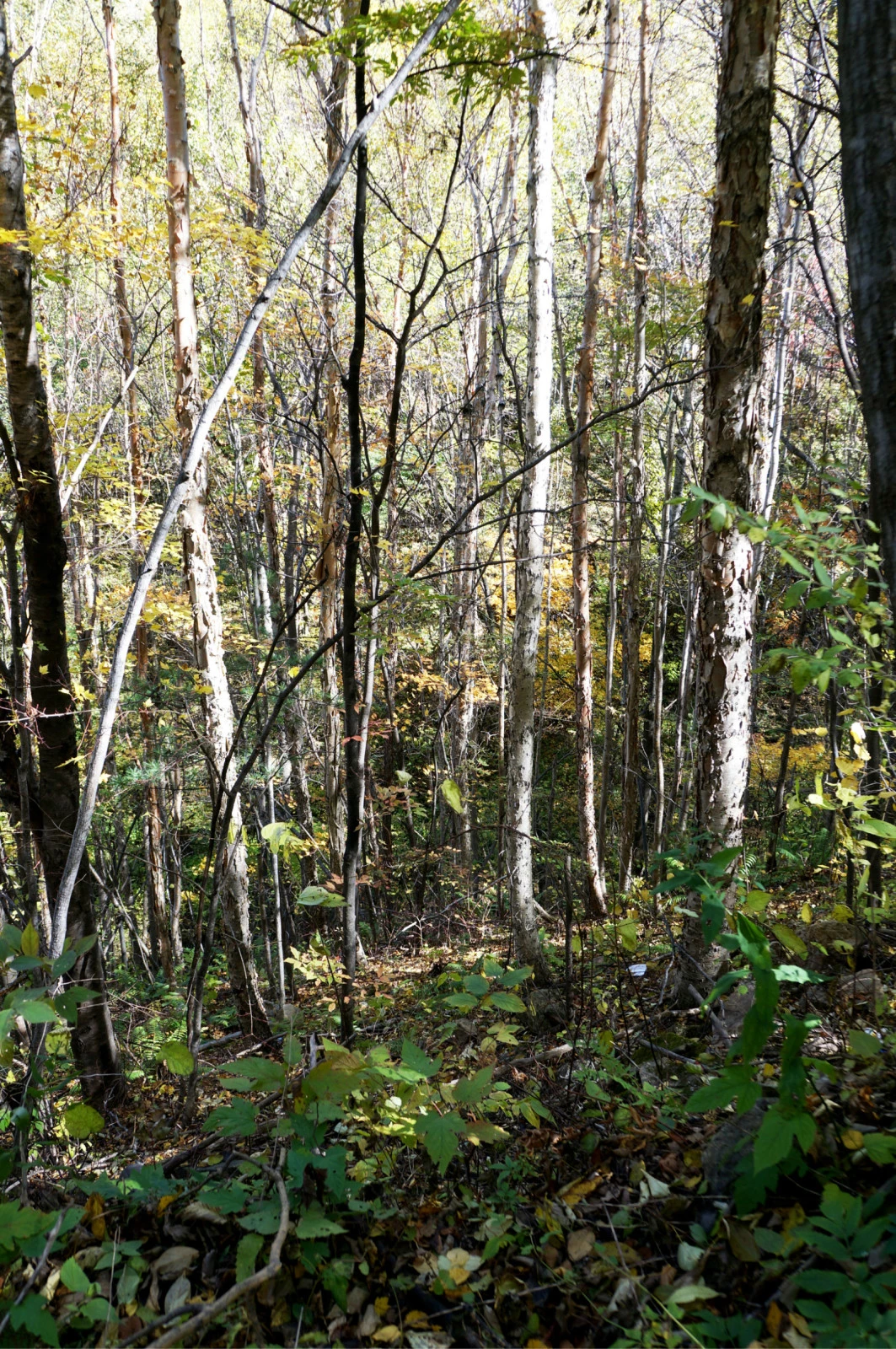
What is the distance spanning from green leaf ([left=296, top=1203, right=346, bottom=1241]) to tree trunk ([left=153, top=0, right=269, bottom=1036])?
4154 mm

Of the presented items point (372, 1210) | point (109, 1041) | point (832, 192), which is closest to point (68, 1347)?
point (372, 1210)

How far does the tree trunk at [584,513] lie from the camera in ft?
23.5

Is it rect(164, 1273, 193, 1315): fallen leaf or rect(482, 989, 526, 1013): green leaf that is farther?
rect(482, 989, 526, 1013): green leaf

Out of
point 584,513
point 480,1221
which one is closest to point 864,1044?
point 480,1221

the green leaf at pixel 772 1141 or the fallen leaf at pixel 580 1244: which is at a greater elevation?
the green leaf at pixel 772 1141

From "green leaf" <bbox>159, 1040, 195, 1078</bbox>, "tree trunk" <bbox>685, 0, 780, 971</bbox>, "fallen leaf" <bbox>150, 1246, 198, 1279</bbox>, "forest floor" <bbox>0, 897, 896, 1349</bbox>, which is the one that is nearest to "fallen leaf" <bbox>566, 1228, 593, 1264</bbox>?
"forest floor" <bbox>0, 897, 896, 1349</bbox>

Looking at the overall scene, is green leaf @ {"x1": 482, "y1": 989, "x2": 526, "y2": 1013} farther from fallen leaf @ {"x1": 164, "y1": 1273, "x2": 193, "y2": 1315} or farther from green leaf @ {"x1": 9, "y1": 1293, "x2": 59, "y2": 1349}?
green leaf @ {"x1": 9, "y1": 1293, "x2": 59, "y2": 1349}

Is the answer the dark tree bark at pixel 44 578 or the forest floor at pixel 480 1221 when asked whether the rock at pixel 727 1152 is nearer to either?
the forest floor at pixel 480 1221

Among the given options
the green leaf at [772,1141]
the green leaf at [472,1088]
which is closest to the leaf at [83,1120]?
the green leaf at [472,1088]

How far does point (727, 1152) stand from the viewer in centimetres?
180

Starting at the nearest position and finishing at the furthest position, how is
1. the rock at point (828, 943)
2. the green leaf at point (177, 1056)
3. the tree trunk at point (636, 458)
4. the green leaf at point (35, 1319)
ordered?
1. the green leaf at point (35, 1319)
2. the green leaf at point (177, 1056)
3. the rock at point (828, 943)
4. the tree trunk at point (636, 458)

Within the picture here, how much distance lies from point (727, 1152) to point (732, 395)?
9.64 feet

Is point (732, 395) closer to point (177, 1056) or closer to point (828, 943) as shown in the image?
point (828, 943)

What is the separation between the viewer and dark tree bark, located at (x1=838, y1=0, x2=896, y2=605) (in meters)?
1.41
